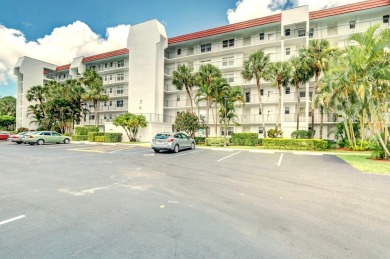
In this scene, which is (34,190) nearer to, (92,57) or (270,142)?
(270,142)

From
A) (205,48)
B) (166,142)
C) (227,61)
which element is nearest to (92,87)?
(205,48)

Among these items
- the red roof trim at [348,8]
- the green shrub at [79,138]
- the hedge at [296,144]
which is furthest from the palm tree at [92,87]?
the red roof trim at [348,8]

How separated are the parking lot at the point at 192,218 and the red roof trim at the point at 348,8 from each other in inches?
999

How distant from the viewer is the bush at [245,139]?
22.7m

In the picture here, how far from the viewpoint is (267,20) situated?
26656 millimetres

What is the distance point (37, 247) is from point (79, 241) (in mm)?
549

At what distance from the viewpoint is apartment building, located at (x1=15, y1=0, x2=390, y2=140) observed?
81.5 feet

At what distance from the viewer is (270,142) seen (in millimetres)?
20219

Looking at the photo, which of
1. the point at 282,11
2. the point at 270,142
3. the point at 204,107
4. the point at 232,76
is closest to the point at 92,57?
the point at 204,107

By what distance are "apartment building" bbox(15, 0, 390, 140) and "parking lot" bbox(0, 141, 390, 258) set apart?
20.3 meters

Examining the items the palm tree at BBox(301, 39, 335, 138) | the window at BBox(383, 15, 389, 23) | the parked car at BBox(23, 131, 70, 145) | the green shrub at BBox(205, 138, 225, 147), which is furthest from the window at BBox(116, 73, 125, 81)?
the window at BBox(383, 15, 389, 23)

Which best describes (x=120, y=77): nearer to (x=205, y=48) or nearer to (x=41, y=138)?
(x=205, y=48)

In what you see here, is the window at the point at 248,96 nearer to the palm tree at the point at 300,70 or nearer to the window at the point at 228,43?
the palm tree at the point at 300,70

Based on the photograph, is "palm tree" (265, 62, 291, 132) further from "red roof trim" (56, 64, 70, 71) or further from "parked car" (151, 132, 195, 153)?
"red roof trim" (56, 64, 70, 71)
